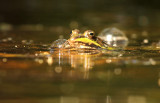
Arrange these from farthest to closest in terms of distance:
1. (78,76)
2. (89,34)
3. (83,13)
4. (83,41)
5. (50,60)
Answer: (83,13) → (83,41) → (89,34) → (50,60) → (78,76)

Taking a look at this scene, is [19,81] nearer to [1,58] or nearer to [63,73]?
[63,73]

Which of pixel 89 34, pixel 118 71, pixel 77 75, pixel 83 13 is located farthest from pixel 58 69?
pixel 83 13

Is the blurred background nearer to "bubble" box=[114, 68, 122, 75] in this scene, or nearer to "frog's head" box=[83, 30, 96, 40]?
"frog's head" box=[83, 30, 96, 40]

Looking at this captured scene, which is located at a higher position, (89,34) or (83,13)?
(83,13)

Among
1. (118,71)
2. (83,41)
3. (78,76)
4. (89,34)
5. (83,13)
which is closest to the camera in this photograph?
(78,76)

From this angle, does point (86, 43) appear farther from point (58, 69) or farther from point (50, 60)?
point (58, 69)

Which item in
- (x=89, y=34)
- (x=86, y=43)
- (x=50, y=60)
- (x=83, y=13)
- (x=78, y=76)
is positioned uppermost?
(x=83, y=13)

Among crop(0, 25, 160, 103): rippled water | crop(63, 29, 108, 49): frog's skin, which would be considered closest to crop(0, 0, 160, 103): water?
crop(0, 25, 160, 103): rippled water
